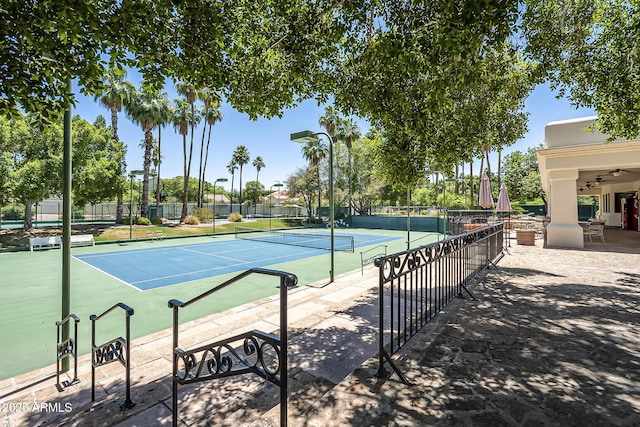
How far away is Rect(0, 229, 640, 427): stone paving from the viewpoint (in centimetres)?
290

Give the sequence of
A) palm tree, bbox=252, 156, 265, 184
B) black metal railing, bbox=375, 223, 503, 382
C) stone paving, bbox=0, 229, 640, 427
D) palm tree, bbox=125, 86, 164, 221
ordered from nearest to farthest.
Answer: stone paving, bbox=0, 229, 640, 427
black metal railing, bbox=375, 223, 503, 382
palm tree, bbox=125, 86, 164, 221
palm tree, bbox=252, 156, 265, 184

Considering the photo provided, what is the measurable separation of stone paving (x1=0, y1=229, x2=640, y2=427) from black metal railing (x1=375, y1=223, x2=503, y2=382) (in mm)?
233

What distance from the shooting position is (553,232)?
14.3 meters

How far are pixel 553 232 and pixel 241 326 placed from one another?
48.9 feet

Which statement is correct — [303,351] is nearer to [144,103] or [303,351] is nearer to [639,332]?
[639,332]

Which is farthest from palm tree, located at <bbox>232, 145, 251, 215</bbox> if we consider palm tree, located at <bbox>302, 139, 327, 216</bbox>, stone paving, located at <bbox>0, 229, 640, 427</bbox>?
stone paving, located at <bbox>0, 229, 640, 427</bbox>

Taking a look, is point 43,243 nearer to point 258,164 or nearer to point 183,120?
point 183,120

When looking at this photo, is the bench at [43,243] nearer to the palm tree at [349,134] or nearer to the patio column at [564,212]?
the patio column at [564,212]

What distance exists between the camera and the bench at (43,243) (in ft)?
61.8

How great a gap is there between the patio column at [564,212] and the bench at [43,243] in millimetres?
28407

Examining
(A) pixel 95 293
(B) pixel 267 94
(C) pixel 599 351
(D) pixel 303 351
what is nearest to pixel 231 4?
(B) pixel 267 94

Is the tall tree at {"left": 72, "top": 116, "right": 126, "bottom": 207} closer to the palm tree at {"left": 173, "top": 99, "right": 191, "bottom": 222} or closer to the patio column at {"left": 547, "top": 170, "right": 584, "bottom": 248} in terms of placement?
the palm tree at {"left": 173, "top": 99, "right": 191, "bottom": 222}

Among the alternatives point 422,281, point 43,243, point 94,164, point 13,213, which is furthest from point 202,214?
point 422,281

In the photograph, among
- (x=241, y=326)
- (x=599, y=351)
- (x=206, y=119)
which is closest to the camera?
(x=599, y=351)
